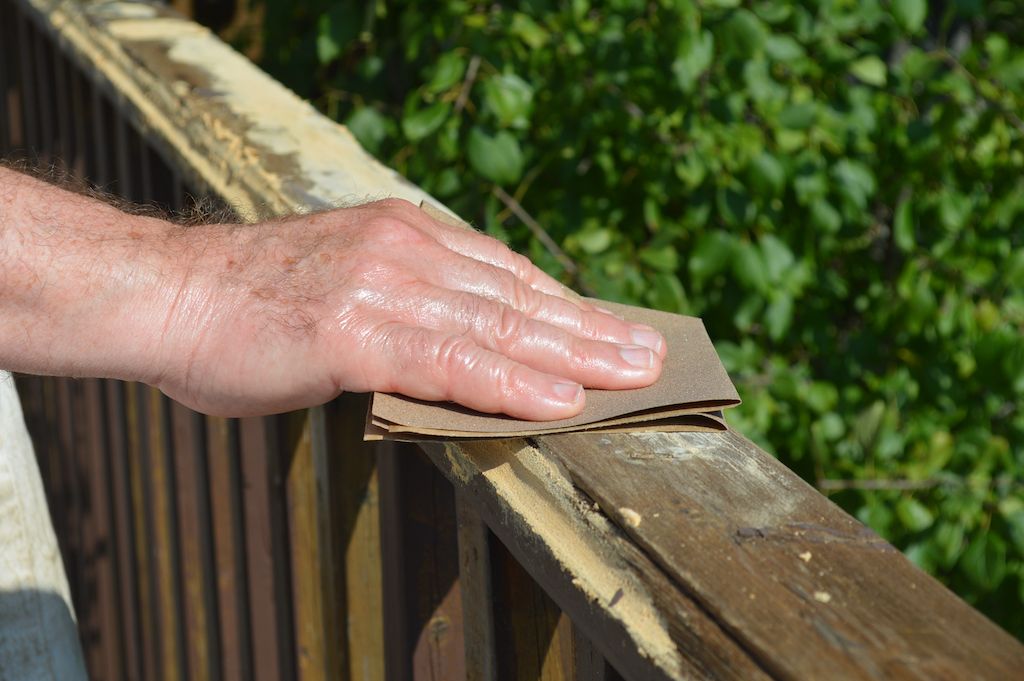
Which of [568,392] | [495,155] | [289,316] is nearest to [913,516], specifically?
[495,155]

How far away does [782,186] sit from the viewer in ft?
8.94

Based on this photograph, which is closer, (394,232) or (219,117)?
(394,232)

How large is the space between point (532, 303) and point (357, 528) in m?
0.46

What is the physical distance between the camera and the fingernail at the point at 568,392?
1.02 metres

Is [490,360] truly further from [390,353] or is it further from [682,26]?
[682,26]

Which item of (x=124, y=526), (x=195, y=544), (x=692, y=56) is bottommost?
(x=124, y=526)

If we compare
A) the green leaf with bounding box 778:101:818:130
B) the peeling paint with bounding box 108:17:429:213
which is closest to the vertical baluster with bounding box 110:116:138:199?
the peeling paint with bounding box 108:17:429:213

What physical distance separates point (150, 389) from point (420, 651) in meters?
1.09

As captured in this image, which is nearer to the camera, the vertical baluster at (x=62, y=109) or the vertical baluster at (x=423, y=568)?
the vertical baluster at (x=423, y=568)

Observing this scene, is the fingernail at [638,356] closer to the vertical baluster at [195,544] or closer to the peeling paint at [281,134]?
the peeling paint at [281,134]

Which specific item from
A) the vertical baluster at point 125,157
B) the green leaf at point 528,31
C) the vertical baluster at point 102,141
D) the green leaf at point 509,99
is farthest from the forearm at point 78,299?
the green leaf at point 528,31

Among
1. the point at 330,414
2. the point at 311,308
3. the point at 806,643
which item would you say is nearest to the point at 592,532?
the point at 806,643

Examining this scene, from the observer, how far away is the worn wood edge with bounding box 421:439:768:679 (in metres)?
0.71

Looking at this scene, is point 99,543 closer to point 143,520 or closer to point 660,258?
point 143,520
